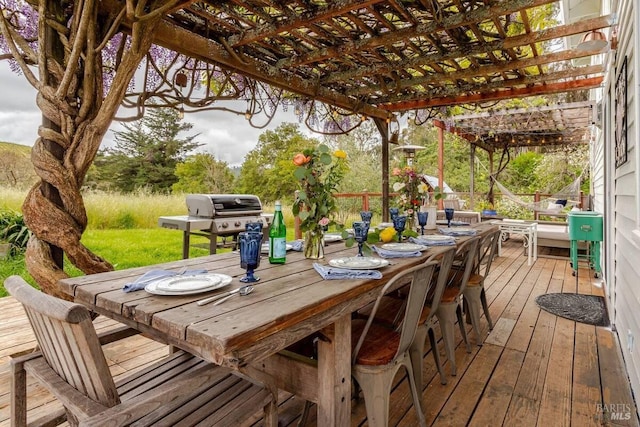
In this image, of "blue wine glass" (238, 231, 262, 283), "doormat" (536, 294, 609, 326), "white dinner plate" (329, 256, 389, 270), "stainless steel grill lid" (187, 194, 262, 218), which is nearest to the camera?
"blue wine glass" (238, 231, 262, 283)

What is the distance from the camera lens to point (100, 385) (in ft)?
3.27

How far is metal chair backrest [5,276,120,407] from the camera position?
943 millimetres

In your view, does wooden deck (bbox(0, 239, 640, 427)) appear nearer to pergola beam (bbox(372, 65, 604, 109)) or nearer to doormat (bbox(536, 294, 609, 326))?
doormat (bbox(536, 294, 609, 326))

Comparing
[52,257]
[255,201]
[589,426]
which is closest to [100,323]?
[52,257]

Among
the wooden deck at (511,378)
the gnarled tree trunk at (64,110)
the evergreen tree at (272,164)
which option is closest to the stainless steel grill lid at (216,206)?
the wooden deck at (511,378)

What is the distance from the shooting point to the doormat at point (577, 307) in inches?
116

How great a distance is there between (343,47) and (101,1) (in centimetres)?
147

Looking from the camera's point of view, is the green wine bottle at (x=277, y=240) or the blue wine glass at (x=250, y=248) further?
the green wine bottle at (x=277, y=240)

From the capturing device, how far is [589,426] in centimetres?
163

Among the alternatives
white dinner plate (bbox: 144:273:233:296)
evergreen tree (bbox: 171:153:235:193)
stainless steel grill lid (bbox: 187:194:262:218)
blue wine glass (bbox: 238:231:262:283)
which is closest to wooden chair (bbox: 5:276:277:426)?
white dinner plate (bbox: 144:273:233:296)

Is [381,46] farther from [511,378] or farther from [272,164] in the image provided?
[272,164]

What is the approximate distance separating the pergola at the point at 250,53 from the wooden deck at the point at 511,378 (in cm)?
87

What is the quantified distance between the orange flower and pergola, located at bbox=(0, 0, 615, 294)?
2.95ft

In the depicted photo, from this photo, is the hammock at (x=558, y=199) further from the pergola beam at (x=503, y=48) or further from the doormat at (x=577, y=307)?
the pergola beam at (x=503, y=48)
